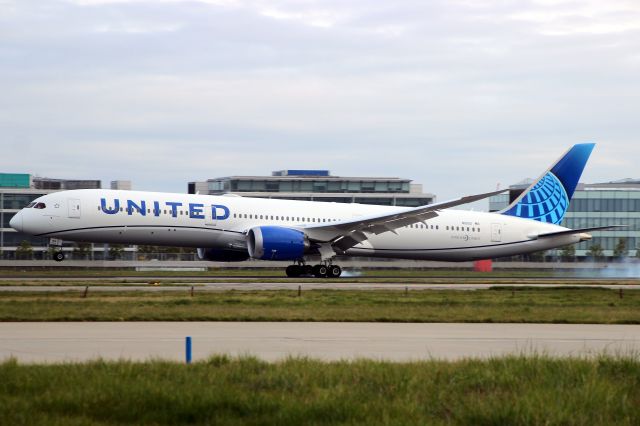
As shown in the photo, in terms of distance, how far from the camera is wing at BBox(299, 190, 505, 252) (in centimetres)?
4978

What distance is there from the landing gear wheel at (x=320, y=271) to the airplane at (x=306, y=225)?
6cm

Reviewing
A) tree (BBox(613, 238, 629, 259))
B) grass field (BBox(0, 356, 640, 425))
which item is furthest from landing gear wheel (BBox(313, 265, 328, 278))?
tree (BBox(613, 238, 629, 259))

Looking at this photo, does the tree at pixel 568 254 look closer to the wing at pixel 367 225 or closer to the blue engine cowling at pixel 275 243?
the wing at pixel 367 225

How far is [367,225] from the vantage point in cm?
5069

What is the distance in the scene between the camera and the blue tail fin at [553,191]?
195 ft

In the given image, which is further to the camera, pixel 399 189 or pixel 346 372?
pixel 399 189

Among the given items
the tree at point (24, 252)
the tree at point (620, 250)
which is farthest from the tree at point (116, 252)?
the tree at point (620, 250)

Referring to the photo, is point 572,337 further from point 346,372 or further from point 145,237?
point 145,237

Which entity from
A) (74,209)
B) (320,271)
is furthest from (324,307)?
(320,271)

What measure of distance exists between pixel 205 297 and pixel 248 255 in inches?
739

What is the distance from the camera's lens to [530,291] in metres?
40.3

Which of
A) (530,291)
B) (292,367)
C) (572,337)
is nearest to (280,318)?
(572,337)

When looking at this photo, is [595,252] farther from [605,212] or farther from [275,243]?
[275,243]

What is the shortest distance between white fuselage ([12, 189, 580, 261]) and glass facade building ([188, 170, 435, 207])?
172 ft
